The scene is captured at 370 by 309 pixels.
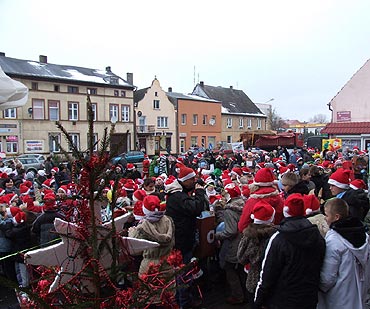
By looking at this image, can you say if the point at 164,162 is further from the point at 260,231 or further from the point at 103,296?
the point at 103,296

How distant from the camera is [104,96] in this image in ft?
127

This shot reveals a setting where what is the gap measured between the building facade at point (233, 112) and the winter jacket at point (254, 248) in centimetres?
4776

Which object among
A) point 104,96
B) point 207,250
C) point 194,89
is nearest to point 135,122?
point 104,96

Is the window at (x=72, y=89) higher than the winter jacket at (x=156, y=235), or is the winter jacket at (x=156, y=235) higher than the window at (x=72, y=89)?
the window at (x=72, y=89)

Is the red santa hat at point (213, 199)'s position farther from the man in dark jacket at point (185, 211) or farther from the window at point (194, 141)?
the window at point (194, 141)

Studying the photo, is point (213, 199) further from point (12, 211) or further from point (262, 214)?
point (12, 211)

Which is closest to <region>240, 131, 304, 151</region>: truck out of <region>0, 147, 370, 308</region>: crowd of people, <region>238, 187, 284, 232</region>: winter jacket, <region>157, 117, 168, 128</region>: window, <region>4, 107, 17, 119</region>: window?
<region>157, 117, 168, 128</region>: window

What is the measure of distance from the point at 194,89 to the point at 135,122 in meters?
16.0

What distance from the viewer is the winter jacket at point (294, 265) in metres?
3.23

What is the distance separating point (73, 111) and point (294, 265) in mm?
36198

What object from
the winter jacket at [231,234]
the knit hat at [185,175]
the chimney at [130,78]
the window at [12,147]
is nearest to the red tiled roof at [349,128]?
the winter jacket at [231,234]

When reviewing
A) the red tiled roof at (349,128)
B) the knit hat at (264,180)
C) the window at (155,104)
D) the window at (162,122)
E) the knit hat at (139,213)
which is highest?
the window at (155,104)

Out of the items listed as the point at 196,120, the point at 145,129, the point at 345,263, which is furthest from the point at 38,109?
the point at 345,263

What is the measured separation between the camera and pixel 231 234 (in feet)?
16.9
